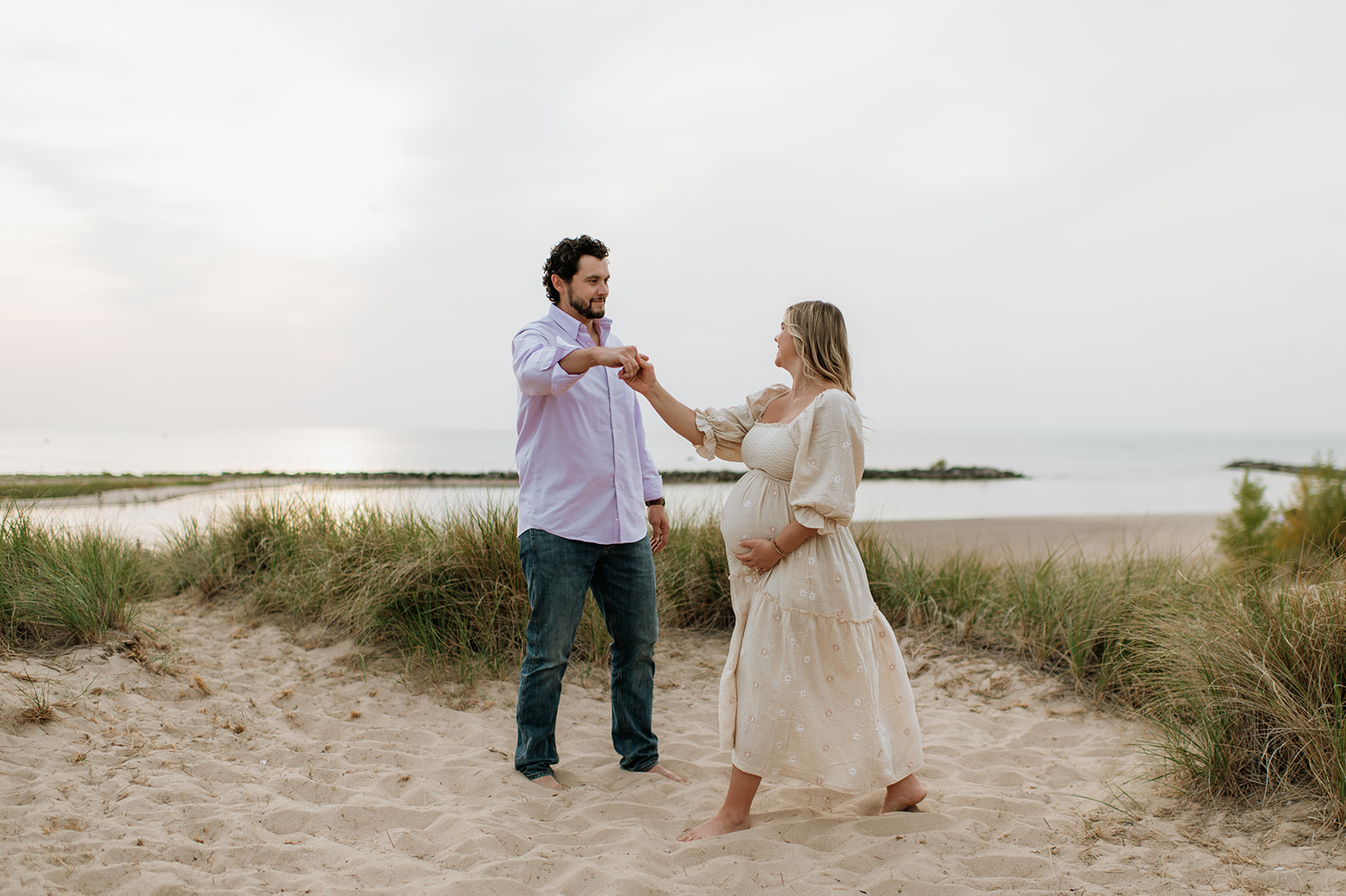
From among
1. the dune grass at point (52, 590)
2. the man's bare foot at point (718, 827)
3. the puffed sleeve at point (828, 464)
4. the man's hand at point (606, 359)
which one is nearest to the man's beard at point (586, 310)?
the man's hand at point (606, 359)

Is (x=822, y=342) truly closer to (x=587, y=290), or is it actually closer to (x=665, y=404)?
(x=665, y=404)

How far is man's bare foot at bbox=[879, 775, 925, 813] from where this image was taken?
312 centimetres

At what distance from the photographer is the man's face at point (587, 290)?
11.6ft

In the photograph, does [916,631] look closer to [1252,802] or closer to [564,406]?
[1252,802]

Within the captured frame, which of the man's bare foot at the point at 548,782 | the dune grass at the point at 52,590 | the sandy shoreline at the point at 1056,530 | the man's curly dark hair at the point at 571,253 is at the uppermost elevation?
the man's curly dark hair at the point at 571,253

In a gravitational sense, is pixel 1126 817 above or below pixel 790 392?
below

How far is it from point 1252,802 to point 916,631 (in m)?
2.76

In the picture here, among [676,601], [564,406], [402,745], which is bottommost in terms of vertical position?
[402,745]

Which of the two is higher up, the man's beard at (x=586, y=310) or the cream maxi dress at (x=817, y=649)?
the man's beard at (x=586, y=310)

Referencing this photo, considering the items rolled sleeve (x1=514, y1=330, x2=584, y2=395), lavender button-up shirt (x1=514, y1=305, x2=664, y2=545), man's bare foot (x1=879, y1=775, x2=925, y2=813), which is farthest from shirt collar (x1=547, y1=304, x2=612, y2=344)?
man's bare foot (x1=879, y1=775, x2=925, y2=813)

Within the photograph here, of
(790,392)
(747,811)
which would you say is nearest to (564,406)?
(790,392)

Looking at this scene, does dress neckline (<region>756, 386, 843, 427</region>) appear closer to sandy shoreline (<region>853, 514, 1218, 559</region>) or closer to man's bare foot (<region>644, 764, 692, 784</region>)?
man's bare foot (<region>644, 764, 692, 784</region>)

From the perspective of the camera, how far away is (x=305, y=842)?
293 centimetres

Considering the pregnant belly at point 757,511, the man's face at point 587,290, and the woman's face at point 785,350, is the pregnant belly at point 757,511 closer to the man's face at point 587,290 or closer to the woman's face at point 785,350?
the woman's face at point 785,350
